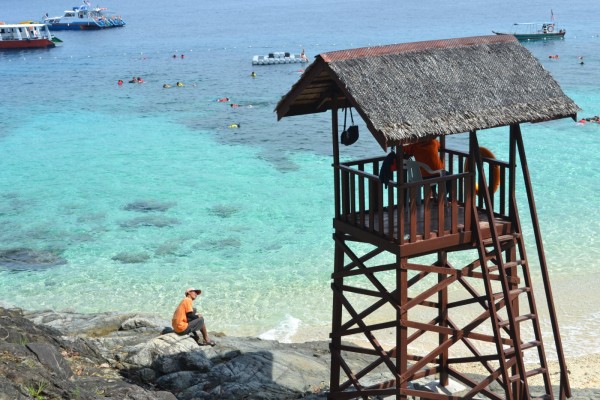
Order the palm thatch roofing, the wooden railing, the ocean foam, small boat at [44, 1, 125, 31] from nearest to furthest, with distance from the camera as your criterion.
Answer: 1. the palm thatch roofing
2. the wooden railing
3. the ocean foam
4. small boat at [44, 1, 125, 31]

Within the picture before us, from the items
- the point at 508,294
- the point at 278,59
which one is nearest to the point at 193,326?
the point at 508,294

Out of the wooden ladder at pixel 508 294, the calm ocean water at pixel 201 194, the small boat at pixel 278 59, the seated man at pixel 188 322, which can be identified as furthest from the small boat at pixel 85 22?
the wooden ladder at pixel 508 294

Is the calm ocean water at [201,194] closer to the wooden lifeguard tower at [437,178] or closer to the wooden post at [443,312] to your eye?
the wooden post at [443,312]

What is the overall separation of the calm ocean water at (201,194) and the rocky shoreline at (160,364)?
14.6 ft

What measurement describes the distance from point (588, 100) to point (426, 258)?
102ft

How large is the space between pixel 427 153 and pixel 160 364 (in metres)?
6.50

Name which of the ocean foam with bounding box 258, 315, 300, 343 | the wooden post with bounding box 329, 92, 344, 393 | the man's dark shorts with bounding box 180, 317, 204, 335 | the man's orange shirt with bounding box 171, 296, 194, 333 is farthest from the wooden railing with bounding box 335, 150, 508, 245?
the ocean foam with bounding box 258, 315, 300, 343

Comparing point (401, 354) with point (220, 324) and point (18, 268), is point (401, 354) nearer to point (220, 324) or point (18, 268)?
point (220, 324)

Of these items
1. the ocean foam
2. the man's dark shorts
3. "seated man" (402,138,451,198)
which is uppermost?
"seated man" (402,138,451,198)

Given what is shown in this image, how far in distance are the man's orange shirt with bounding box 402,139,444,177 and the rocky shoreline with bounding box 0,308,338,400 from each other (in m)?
4.62

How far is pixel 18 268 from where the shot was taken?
27.3 m

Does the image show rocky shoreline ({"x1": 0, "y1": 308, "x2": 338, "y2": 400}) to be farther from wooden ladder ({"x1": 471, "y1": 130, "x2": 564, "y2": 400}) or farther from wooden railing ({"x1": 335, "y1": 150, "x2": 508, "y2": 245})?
wooden railing ({"x1": 335, "y1": 150, "x2": 508, "y2": 245})

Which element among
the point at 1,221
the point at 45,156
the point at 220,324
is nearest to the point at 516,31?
the point at 45,156

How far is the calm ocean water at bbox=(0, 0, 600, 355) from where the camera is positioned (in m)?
24.5
